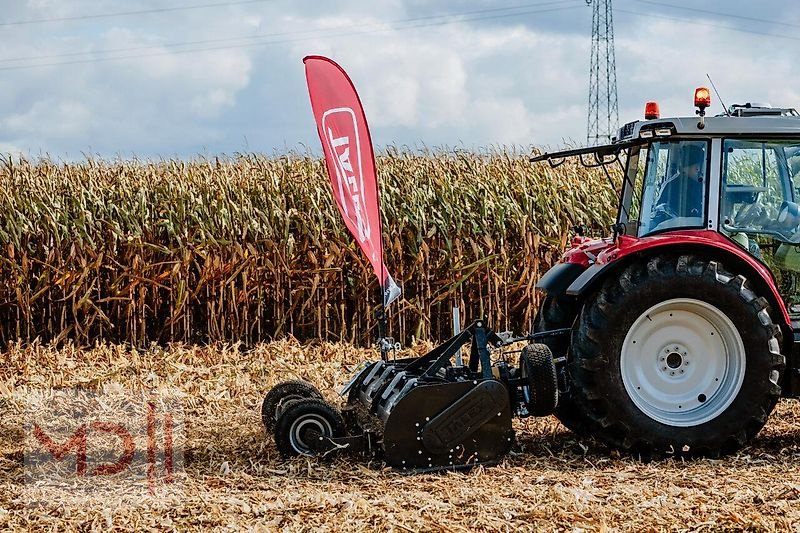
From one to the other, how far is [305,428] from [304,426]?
0.05 feet

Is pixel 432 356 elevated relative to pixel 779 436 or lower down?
elevated

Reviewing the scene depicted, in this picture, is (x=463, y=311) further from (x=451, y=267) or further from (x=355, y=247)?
(x=355, y=247)

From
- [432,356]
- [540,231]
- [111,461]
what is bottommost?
[111,461]

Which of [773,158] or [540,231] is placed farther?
[540,231]

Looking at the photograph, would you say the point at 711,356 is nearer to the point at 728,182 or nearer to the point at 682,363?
the point at 682,363

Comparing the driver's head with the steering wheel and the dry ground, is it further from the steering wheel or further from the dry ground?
the dry ground

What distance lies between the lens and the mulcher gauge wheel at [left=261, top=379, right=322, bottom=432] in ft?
21.8

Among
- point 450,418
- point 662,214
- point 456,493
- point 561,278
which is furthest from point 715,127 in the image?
point 456,493

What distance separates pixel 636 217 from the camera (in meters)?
6.97

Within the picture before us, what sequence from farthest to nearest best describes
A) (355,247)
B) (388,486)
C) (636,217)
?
(355,247)
(636,217)
(388,486)

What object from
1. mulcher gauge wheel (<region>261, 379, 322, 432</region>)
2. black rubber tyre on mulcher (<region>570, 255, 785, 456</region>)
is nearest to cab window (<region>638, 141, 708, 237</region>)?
black rubber tyre on mulcher (<region>570, 255, 785, 456</region>)

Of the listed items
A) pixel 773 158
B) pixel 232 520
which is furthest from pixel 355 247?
pixel 232 520

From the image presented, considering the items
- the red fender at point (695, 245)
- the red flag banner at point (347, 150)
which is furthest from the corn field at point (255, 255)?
the red fender at point (695, 245)

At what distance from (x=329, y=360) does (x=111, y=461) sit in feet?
14.6
